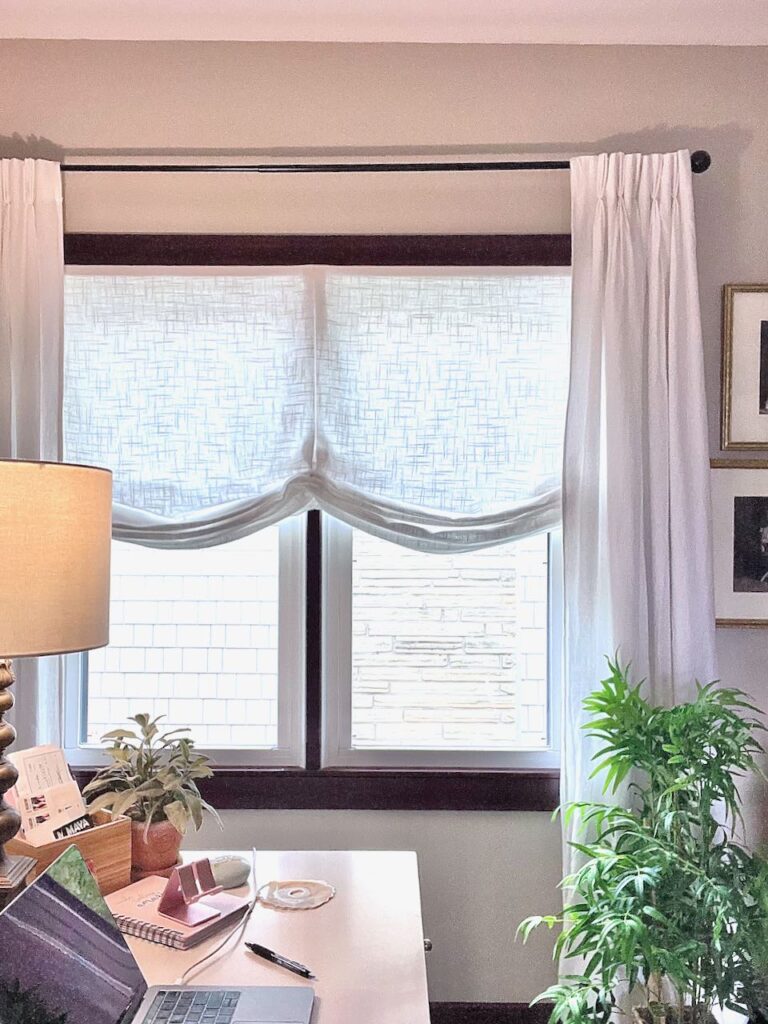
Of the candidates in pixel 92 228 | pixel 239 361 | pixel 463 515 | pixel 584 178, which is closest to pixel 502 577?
pixel 463 515

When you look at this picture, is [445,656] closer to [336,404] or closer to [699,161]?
[336,404]

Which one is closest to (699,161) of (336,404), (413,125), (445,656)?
(413,125)

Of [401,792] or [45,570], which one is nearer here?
[45,570]

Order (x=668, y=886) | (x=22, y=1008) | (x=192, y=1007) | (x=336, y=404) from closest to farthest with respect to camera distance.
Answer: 1. (x=22, y=1008)
2. (x=192, y=1007)
3. (x=668, y=886)
4. (x=336, y=404)

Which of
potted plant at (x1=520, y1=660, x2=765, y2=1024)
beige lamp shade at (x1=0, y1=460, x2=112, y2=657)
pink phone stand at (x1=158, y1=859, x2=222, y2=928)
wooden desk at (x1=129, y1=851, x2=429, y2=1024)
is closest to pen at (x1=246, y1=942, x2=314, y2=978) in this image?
wooden desk at (x1=129, y1=851, x2=429, y2=1024)

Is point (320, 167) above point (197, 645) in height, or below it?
above

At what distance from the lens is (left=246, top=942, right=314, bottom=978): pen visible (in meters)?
1.27

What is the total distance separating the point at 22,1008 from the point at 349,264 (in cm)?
185

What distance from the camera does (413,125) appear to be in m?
2.34

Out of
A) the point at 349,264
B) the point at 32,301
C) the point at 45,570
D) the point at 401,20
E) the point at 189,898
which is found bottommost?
the point at 189,898

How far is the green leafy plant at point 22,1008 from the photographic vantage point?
3.19 ft

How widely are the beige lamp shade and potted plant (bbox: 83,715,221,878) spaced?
1.35ft

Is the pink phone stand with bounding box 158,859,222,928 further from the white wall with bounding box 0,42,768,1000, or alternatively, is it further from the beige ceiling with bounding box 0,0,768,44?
the beige ceiling with bounding box 0,0,768,44

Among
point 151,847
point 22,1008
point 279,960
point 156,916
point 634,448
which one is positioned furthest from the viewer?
point 634,448
